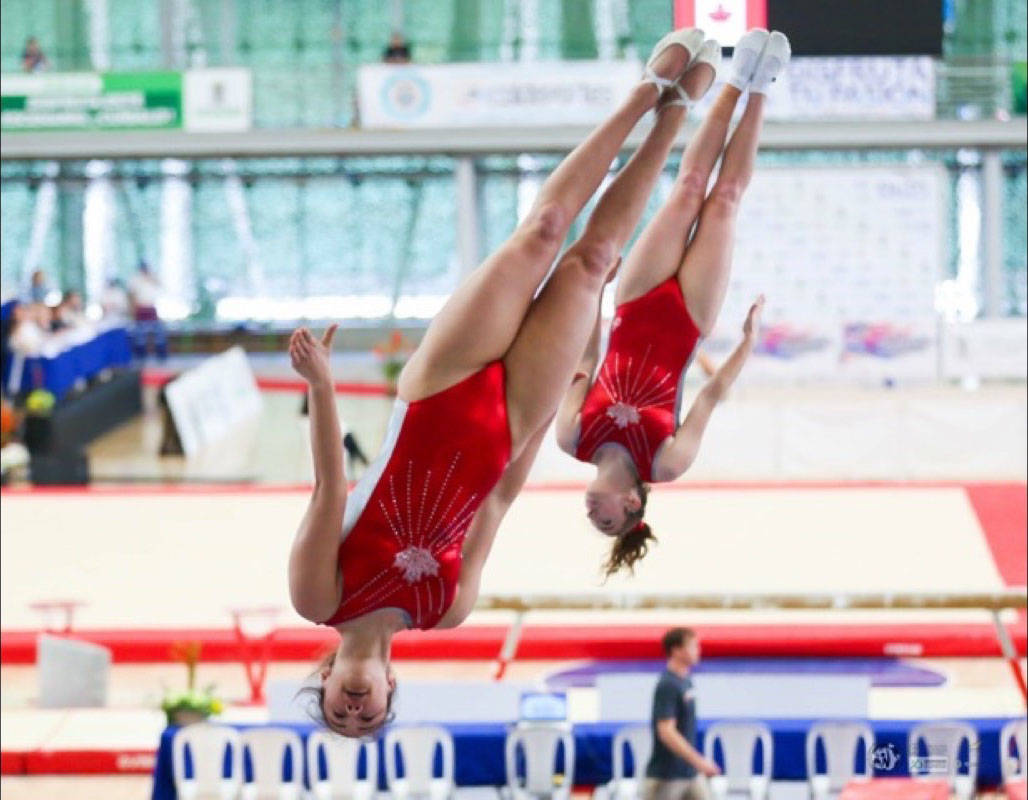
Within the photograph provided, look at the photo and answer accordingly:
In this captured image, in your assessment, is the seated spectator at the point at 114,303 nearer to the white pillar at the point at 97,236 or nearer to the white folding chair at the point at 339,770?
the white pillar at the point at 97,236

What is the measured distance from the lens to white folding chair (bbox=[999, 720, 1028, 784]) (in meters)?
8.46

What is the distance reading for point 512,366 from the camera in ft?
14.1

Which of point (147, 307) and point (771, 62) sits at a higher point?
point (771, 62)

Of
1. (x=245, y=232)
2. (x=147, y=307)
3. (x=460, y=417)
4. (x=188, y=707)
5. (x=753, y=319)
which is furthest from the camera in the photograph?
(x=245, y=232)

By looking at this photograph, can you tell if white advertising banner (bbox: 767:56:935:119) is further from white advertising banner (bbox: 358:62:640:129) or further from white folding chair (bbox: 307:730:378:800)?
white folding chair (bbox: 307:730:378:800)

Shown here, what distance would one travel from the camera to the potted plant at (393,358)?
20234 mm

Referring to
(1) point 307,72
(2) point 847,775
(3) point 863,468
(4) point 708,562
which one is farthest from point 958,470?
(1) point 307,72

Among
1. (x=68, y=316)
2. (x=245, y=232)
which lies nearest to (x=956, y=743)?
(x=68, y=316)

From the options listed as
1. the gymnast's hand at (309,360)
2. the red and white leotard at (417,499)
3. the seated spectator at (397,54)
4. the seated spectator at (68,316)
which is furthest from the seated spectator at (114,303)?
the gymnast's hand at (309,360)

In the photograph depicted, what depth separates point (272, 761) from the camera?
8.79 metres

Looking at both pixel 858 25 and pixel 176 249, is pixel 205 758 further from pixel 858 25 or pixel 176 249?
pixel 176 249

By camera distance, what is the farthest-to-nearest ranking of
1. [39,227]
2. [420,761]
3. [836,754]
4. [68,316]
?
[39,227] < [68,316] < [420,761] < [836,754]

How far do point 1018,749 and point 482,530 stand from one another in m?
5.07

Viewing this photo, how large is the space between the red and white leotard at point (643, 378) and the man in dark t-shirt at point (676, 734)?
3.56 meters
